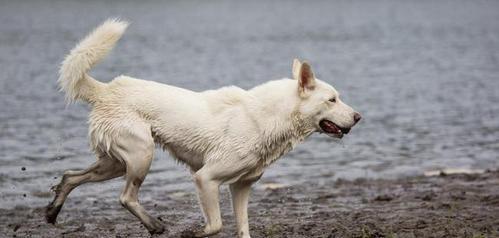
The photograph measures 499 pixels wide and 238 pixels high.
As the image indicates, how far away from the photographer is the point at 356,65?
3788cm

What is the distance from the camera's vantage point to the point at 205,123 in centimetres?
850

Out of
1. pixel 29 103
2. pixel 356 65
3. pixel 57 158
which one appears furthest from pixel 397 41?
pixel 57 158

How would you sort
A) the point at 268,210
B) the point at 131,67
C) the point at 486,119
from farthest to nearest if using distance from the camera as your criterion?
the point at 131,67 → the point at 486,119 → the point at 268,210

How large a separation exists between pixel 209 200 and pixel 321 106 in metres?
1.36

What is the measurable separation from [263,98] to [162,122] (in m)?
0.99

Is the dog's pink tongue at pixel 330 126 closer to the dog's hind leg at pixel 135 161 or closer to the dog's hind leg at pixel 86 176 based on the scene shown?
the dog's hind leg at pixel 135 161

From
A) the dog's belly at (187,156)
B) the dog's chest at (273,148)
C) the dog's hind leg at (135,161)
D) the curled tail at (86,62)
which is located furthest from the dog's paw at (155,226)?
the curled tail at (86,62)

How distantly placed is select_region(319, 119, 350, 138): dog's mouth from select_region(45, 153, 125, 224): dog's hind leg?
2.03 metres

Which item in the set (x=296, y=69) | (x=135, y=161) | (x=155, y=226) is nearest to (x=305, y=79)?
(x=296, y=69)

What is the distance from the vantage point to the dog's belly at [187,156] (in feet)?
28.3

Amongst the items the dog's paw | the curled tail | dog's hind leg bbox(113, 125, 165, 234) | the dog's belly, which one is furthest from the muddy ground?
the curled tail

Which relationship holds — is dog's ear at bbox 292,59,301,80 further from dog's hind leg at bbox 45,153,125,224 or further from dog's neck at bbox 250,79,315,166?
dog's hind leg at bbox 45,153,125,224

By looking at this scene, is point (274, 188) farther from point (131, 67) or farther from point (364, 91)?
point (131, 67)

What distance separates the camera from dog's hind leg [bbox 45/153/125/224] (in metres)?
8.91
